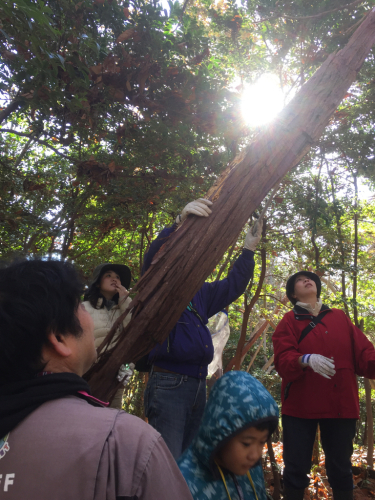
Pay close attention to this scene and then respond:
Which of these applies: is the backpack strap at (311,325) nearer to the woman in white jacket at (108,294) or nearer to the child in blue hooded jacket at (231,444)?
the child in blue hooded jacket at (231,444)

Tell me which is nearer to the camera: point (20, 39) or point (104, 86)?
point (20, 39)

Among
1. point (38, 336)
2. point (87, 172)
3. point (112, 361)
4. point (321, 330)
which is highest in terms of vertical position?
point (87, 172)

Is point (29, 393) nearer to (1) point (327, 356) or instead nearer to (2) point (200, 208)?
(2) point (200, 208)

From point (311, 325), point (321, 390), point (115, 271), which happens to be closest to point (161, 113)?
point (115, 271)

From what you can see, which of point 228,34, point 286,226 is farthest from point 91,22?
point 286,226

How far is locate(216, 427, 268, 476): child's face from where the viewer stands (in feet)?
4.31

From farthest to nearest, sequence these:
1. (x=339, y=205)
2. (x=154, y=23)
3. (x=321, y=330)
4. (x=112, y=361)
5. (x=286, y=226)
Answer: (x=286, y=226)
(x=339, y=205)
(x=154, y=23)
(x=321, y=330)
(x=112, y=361)

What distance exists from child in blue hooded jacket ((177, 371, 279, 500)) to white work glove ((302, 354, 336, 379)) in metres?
0.98

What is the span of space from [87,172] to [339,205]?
3.00 metres

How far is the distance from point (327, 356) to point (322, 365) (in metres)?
0.26

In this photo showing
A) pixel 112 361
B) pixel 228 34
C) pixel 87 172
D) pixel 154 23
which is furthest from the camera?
pixel 228 34

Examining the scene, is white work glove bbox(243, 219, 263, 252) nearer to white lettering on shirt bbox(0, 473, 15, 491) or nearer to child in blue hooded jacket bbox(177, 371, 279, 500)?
child in blue hooded jacket bbox(177, 371, 279, 500)

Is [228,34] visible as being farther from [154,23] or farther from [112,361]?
[112,361]

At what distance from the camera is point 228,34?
4762mm
